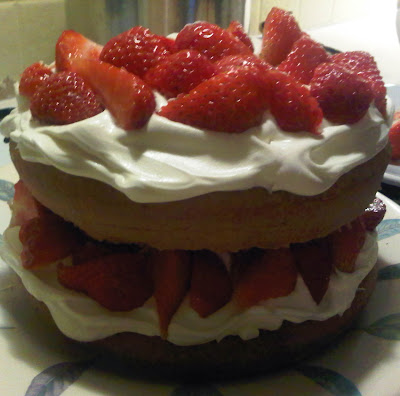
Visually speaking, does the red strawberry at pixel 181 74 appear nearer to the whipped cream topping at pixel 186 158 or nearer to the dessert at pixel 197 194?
the dessert at pixel 197 194

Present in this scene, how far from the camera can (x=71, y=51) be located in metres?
1.36

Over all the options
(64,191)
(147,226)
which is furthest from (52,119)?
(147,226)

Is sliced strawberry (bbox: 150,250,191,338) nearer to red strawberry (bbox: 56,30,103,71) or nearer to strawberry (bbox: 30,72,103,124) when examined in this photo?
strawberry (bbox: 30,72,103,124)

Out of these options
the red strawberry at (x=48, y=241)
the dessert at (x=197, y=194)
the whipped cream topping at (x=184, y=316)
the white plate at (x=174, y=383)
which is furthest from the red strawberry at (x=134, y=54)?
the white plate at (x=174, y=383)

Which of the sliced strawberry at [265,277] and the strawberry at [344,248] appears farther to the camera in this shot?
the strawberry at [344,248]

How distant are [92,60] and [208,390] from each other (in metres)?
0.76

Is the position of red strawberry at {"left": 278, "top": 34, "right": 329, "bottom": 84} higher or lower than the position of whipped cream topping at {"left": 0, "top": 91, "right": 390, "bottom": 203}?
higher

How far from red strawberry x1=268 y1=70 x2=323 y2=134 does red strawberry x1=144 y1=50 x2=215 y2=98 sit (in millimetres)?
147

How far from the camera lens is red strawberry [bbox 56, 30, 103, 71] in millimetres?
1334

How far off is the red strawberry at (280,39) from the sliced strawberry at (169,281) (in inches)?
25.4

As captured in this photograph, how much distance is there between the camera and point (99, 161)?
1066mm

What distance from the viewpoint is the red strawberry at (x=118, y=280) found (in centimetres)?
118

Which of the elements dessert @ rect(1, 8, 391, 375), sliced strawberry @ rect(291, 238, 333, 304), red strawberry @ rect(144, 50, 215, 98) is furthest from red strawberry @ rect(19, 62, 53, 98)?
sliced strawberry @ rect(291, 238, 333, 304)

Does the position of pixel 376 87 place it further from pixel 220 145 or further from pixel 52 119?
pixel 52 119
